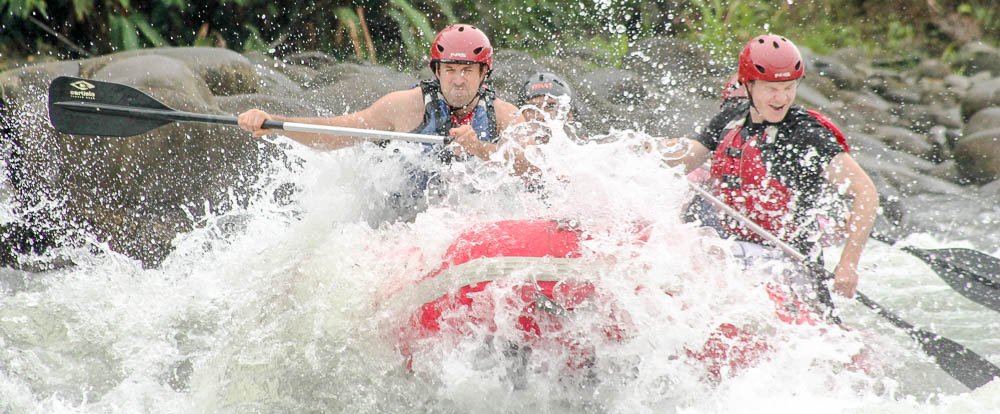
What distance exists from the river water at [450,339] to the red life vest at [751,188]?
1.13 feet

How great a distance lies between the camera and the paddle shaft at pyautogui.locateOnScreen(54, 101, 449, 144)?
4.37 meters

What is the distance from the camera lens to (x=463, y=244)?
150 inches

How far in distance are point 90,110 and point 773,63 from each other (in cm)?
367

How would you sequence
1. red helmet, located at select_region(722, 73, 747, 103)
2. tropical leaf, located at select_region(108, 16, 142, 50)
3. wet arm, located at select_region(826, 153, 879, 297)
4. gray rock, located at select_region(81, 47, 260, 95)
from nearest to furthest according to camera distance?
1. wet arm, located at select_region(826, 153, 879, 297)
2. red helmet, located at select_region(722, 73, 747, 103)
3. gray rock, located at select_region(81, 47, 260, 95)
4. tropical leaf, located at select_region(108, 16, 142, 50)

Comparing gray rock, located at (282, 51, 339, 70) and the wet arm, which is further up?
the wet arm

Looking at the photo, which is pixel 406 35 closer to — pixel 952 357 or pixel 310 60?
pixel 310 60

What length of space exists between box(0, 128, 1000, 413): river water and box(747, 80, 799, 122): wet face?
23.4 inches

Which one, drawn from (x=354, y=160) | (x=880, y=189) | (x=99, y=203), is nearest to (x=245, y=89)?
(x=99, y=203)

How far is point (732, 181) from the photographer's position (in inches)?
175

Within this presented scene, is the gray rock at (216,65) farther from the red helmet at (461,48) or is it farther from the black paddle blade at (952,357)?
the black paddle blade at (952,357)

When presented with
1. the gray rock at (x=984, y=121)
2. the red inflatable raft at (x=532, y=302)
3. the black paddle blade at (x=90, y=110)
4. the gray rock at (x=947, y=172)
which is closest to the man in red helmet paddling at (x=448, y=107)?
the black paddle blade at (x=90, y=110)

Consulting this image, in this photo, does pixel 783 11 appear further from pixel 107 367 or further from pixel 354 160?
pixel 107 367

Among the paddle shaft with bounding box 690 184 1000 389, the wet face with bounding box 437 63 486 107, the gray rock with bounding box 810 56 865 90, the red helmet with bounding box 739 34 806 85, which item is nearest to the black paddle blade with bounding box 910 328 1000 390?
the paddle shaft with bounding box 690 184 1000 389

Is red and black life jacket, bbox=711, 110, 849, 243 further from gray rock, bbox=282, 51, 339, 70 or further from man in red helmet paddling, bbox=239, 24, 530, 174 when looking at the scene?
gray rock, bbox=282, 51, 339, 70
